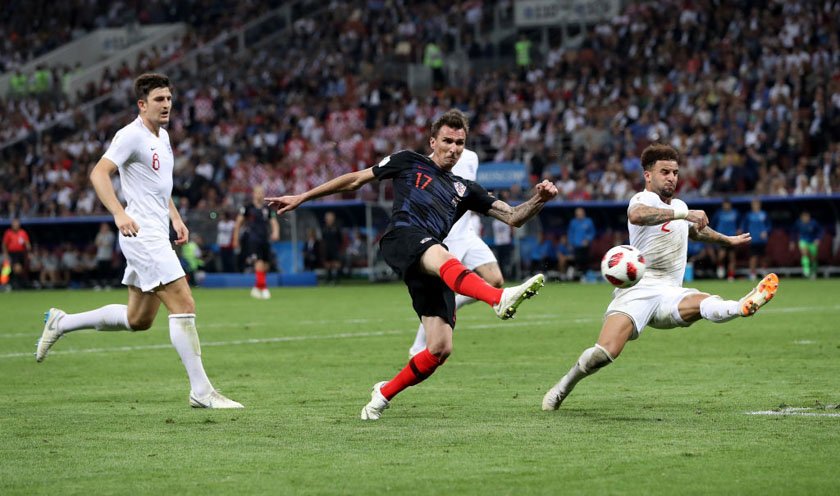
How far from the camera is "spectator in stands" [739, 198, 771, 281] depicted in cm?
3003

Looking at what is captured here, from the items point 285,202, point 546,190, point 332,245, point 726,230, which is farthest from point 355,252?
point 546,190

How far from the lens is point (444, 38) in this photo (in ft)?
140

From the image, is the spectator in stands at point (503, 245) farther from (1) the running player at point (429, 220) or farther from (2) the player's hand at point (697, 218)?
(2) the player's hand at point (697, 218)

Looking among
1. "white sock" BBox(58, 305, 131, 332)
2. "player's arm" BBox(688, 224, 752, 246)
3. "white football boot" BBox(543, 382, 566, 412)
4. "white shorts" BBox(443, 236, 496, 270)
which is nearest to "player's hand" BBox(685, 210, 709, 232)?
"player's arm" BBox(688, 224, 752, 246)

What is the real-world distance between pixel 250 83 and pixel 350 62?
11.2ft

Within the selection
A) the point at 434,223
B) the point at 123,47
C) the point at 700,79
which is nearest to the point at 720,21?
the point at 700,79

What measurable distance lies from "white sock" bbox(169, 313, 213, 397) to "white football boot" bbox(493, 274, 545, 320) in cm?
266

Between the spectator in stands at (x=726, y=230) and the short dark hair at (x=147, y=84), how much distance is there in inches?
819

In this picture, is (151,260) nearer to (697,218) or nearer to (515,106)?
(697,218)

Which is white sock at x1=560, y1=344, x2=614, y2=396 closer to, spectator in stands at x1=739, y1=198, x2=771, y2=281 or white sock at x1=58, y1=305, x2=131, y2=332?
white sock at x1=58, y1=305, x2=131, y2=332

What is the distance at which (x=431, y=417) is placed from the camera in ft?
28.7

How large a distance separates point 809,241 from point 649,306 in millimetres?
21882

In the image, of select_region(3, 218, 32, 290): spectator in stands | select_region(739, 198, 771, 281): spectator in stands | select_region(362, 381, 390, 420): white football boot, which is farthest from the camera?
select_region(3, 218, 32, 290): spectator in stands

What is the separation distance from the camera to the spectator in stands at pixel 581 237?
31125mm
